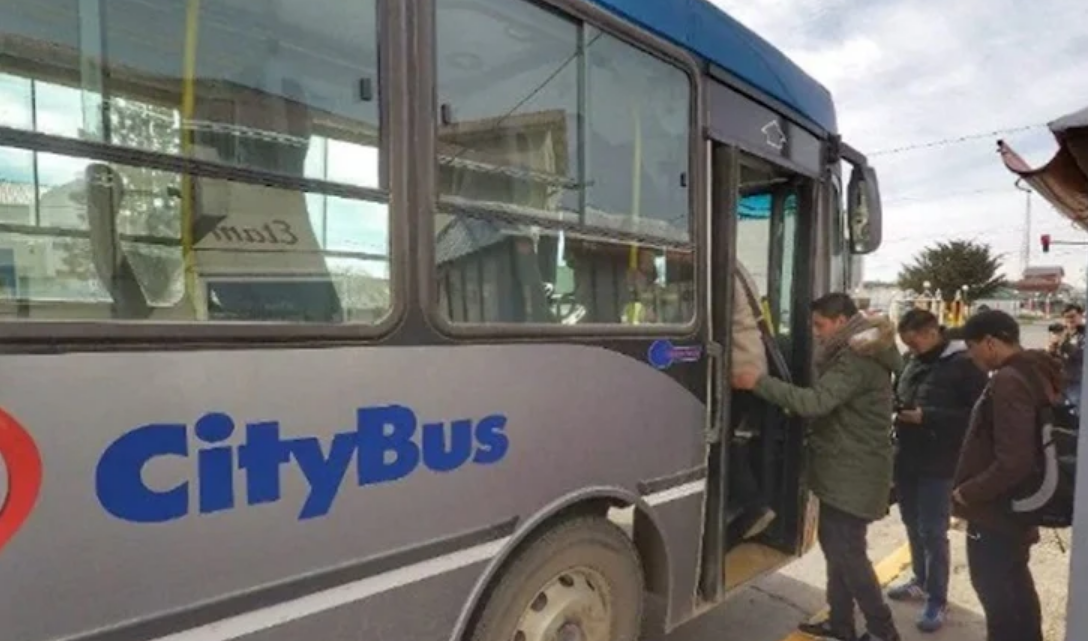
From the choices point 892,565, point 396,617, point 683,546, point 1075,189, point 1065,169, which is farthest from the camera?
point 892,565

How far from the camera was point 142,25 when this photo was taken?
1563 mm

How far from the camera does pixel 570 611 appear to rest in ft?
8.55

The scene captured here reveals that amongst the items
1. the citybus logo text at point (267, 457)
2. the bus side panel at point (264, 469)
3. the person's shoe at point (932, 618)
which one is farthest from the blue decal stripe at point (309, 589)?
the person's shoe at point (932, 618)

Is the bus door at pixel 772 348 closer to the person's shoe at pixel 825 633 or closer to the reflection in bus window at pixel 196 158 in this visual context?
the person's shoe at pixel 825 633

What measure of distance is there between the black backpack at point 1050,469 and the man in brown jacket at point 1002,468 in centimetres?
2

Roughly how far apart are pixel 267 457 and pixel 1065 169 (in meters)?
2.23

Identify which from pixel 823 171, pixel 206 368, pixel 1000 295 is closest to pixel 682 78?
pixel 823 171

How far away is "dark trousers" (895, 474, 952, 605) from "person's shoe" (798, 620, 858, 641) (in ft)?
2.01

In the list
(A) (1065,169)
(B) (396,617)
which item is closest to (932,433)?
(A) (1065,169)

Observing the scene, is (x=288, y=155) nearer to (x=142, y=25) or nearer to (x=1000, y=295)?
(x=142, y=25)

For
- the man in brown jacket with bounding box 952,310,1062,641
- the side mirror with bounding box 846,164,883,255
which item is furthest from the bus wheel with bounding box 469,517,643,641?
the side mirror with bounding box 846,164,883,255

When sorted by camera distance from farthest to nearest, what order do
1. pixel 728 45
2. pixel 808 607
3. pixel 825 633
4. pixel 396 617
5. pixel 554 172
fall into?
pixel 808 607, pixel 825 633, pixel 728 45, pixel 554 172, pixel 396 617

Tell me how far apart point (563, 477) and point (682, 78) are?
5.05 feet

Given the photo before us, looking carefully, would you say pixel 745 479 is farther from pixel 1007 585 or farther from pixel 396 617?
pixel 396 617
